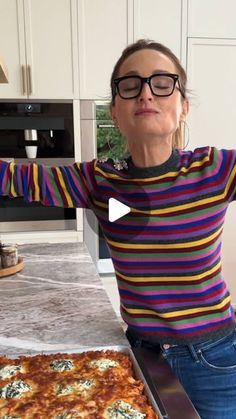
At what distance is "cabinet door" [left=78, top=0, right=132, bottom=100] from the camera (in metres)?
2.54

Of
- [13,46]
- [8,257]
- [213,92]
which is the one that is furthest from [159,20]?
[8,257]

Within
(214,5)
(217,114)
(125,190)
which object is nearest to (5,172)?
(125,190)

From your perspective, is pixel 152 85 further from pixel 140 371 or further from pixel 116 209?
pixel 140 371

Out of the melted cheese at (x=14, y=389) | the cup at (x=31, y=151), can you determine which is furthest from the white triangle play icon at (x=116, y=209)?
the cup at (x=31, y=151)

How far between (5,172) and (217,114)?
7.09 feet

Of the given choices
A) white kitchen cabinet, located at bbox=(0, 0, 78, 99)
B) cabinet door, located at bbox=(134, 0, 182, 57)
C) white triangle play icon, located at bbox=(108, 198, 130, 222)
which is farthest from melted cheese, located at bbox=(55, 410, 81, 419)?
cabinet door, located at bbox=(134, 0, 182, 57)

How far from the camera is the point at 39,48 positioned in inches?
98.8

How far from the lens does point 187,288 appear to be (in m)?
0.84

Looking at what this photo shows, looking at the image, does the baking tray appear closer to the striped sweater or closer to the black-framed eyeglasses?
the striped sweater

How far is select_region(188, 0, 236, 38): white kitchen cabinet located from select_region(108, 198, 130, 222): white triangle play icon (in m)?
2.15

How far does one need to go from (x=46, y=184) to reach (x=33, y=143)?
173 centimetres

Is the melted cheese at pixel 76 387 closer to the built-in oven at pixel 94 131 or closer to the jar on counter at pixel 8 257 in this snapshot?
the jar on counter at pixel 8 257

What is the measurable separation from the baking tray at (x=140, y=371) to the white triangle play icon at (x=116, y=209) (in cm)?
28

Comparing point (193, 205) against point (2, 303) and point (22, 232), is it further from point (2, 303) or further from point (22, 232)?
point (22, 232)
